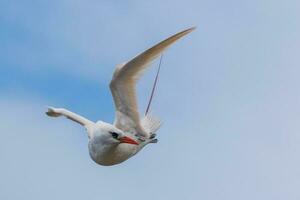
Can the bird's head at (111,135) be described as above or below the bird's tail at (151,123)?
below

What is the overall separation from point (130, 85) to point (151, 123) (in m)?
1.64

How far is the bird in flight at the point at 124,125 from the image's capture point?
54.1ft

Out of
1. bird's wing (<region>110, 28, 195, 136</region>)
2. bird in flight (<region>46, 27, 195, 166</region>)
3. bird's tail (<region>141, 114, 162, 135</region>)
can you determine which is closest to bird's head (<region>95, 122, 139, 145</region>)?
bird in flight (<region>46, 27, 195, 166</region>)

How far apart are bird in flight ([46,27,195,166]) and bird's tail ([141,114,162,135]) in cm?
15

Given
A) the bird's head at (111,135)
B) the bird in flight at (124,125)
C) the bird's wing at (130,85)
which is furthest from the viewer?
the bird's head at (111,135)

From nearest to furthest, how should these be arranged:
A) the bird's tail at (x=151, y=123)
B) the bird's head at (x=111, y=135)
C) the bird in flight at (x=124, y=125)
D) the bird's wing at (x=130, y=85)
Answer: the bird's wing at (x=130, y=85)
the bird in flight at (x=124, y=125)
the bird's head at (x=111, y=135)
the bird's tail at (x=151, y=123)

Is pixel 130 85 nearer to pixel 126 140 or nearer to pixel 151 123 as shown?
pixel 126 140

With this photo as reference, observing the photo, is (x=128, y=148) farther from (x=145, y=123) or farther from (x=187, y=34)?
(x=187, y=34)

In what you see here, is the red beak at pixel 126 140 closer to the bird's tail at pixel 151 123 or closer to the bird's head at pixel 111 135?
the bird's head at pixel 111 135

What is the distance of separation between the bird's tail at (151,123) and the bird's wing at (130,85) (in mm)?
305

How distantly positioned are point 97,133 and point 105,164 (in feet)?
2.09

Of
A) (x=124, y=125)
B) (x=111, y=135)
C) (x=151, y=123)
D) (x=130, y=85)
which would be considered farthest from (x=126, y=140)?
(x=151, y=123)

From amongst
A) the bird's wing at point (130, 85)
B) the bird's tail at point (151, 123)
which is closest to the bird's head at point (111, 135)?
the bird's wing at point (130, 85)

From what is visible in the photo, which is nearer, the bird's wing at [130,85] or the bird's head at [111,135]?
the bird's wing at [130,85]
